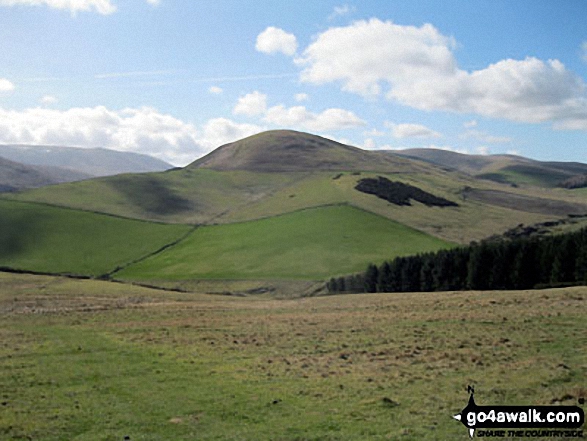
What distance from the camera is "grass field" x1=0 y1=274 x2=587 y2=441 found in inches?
662

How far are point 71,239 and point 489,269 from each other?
102 meters

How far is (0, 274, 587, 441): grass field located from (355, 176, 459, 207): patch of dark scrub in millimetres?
131665

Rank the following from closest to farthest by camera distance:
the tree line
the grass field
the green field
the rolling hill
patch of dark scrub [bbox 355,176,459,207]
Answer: the grass field, the tree line, the green field, the rolling hill, patch of dark scrub [bbox 355,176,459,207]

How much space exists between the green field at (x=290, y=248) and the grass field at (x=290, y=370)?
60864mm

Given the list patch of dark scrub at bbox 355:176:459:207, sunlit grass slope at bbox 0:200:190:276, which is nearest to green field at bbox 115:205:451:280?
sunlit grass slope at bbox 0:200:190:276

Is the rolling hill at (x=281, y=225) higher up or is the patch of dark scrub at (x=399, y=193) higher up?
the patch of dark scrub at (x=399, y=193)

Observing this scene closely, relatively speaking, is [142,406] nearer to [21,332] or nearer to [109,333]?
[109,333]

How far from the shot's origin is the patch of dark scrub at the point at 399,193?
17525cm

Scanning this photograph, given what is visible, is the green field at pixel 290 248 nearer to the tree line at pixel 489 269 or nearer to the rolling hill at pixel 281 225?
the rolling hill at pixel 281 225

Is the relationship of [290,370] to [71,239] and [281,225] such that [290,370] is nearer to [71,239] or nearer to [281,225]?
[281,225]

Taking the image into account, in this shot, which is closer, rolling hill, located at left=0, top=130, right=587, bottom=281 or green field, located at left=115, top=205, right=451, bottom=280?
green field, located at left=115, top=205, right=451, bottom=280

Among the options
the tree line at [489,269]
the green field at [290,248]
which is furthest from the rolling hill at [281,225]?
the tree line at [489,269]

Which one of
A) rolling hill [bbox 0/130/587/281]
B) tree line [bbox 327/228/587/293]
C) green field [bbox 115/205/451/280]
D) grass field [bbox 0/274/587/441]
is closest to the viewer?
grass field [bbox 0/274/587/441]

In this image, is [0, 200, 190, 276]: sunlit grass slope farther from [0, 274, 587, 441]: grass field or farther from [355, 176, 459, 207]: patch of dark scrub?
[0, 274, 587, 441]: grass field
